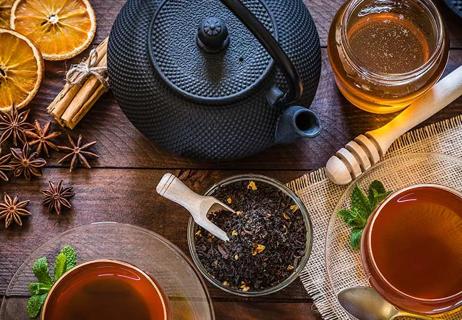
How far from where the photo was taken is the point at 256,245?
4.77ft

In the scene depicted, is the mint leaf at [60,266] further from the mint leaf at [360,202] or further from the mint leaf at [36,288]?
the mint leaf at [360,202]

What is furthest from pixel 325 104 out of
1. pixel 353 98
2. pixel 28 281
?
pixel 28 281

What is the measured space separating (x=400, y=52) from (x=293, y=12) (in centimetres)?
21

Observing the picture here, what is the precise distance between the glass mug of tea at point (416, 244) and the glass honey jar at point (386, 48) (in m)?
0.21

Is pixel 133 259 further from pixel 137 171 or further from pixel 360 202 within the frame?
pixel 360 202

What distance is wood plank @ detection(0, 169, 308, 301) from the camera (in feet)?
5.01

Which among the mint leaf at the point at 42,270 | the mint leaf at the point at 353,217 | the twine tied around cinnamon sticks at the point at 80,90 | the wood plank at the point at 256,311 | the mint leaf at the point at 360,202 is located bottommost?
the wood plank at the point at 256,311

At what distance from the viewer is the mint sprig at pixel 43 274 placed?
1367 mm

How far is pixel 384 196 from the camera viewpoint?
137 centimetres

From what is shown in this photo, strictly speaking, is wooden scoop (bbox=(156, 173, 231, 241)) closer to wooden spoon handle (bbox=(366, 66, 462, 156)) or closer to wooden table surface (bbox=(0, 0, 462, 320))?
wooden table surface (bbox=(0, 0, 462, 320))

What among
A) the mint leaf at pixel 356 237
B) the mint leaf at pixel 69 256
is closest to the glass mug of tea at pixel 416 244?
the mint leaf at pixel 356 237

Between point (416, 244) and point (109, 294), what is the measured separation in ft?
1.59

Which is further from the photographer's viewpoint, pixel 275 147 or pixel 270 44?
pixel 275 147

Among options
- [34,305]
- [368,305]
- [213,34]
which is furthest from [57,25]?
[368,305]
